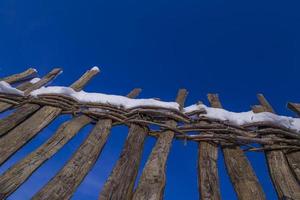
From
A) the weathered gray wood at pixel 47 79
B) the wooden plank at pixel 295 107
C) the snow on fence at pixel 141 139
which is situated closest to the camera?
the snow on fence at pixel 141 139

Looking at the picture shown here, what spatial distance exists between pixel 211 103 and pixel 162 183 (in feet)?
5.85

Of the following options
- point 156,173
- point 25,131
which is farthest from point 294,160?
point 25,131

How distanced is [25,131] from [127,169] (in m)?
0.89

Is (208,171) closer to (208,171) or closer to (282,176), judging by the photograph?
(208,171)

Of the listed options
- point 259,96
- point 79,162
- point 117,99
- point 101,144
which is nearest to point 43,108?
point 117,99

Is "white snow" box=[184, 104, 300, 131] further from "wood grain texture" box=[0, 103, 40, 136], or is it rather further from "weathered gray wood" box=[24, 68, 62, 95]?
"weathered gray wood" box=[24, 68, 62, 95]

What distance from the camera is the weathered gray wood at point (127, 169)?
168cm

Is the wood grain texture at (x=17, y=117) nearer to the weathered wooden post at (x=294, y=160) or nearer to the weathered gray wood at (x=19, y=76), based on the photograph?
the weathered gray wood at (x=19, y=76)

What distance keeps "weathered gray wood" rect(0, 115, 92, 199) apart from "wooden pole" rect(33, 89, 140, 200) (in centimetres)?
14

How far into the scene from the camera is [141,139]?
242 centimetres

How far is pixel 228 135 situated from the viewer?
2465 mm

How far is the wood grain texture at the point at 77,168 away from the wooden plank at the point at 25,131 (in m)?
0.37

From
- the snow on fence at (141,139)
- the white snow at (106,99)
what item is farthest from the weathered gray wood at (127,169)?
the white snow at (106,99)

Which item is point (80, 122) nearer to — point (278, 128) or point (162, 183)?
point (162, 183)
